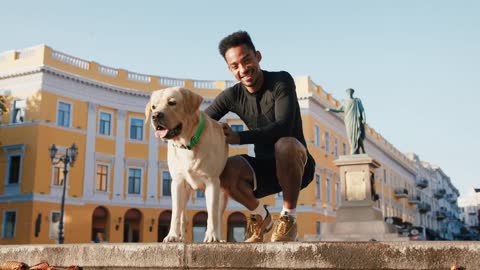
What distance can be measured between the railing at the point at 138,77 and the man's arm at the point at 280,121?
2955cm

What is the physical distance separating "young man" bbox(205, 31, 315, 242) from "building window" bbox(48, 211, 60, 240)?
2377cm

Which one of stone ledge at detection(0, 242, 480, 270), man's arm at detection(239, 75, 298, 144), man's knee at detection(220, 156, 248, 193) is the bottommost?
stone ledge at detection(0, 242, 480, 270)

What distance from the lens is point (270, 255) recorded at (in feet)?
9.09

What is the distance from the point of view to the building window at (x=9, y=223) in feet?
85.9

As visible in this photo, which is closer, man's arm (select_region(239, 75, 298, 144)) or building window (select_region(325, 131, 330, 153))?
man's arm (select_region(239, 75, 298, 144))

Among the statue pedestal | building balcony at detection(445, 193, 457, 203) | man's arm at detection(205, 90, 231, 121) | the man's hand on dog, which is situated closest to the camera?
the man's hand on dog

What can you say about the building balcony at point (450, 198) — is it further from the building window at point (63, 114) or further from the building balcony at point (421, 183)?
the building window at point (63, 114)

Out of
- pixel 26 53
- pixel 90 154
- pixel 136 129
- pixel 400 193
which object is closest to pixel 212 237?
pixel 90 154

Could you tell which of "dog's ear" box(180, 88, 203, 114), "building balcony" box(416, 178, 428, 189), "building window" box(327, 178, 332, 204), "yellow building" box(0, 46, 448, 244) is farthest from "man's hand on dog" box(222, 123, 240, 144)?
"building balcony" box(416, 178, 428, 189)

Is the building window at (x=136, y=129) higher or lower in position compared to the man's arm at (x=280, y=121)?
higher

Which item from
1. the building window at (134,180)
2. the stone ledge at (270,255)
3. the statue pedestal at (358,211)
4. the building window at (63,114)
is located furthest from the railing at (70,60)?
the stone ledge at (270,255)

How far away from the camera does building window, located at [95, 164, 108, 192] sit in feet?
97.0

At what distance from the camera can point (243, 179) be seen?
3848 mm

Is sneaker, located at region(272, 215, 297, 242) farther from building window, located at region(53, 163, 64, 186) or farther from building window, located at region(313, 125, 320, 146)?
building window, located at region(313, 125, 320, 146)
